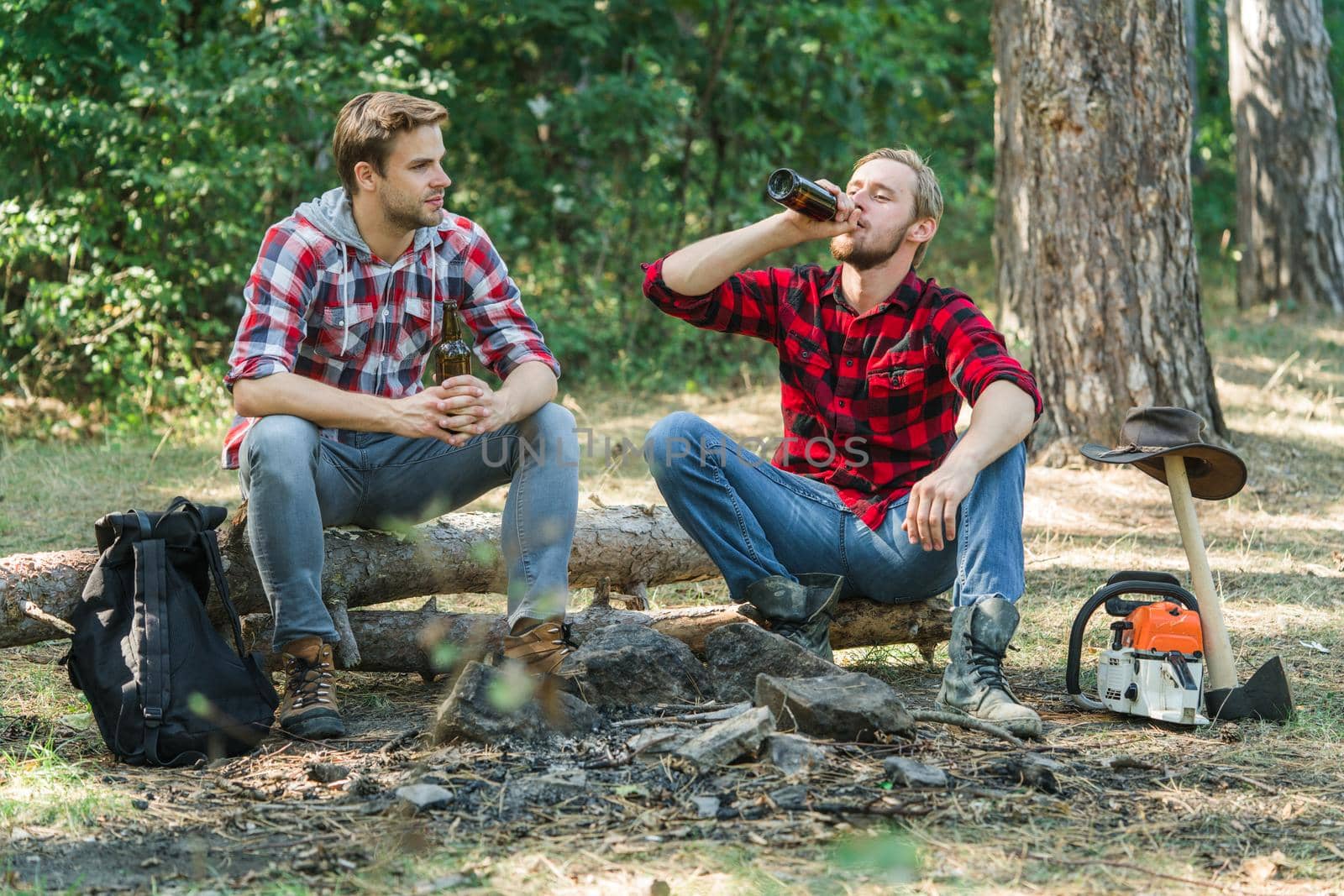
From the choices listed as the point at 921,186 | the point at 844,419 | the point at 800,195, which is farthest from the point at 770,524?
the point at 921,186

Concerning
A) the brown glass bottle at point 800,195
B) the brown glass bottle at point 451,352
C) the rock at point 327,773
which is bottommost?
the rock at point 327,773

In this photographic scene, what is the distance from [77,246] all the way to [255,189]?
3.60 ft

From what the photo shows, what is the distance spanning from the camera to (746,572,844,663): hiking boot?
365cm

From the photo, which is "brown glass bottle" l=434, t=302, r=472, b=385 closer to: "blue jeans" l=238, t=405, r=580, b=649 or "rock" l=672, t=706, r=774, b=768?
"blue jeans" l=238, t=405, r=580, b=649

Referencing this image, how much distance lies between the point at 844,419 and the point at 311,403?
59.2 inches

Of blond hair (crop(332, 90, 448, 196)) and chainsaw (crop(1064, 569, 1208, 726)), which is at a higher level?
blond hair (crop(332, 90, 448, 196))

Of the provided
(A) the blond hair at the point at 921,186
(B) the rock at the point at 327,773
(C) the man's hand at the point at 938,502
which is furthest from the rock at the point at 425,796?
(A) the blond hair at the point at 921,186

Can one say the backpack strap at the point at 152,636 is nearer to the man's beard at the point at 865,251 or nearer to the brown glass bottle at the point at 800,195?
the brown glass bottle at the point at 800,195

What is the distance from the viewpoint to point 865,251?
369 cm

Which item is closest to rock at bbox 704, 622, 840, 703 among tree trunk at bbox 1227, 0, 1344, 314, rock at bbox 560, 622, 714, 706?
rock at bbox 560, 622, 714, 706

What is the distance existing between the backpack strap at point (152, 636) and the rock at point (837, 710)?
146 cm

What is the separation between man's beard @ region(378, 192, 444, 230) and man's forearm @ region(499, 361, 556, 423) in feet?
1.61

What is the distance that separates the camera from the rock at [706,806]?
267 centimetres

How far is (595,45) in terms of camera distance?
918 cm
